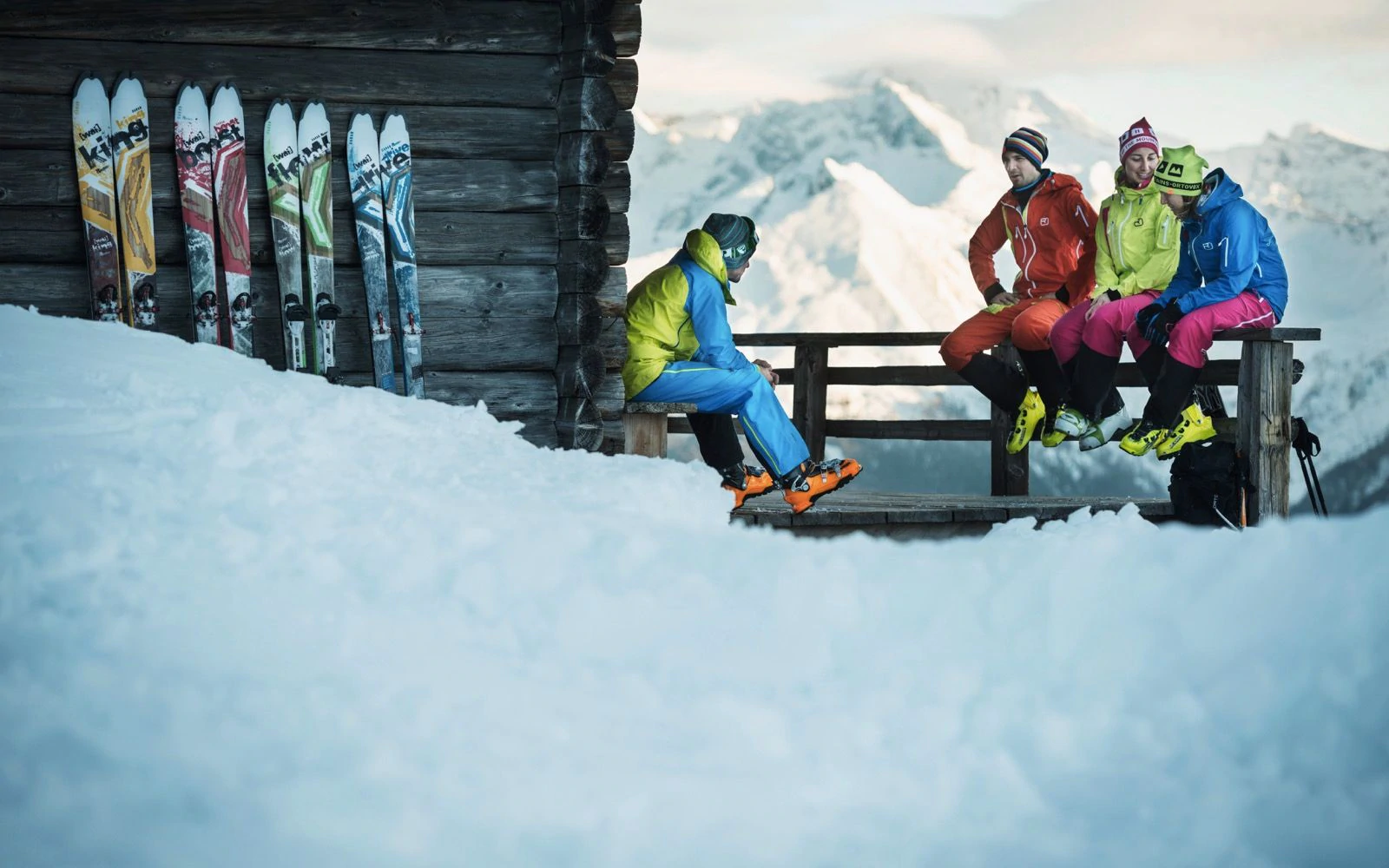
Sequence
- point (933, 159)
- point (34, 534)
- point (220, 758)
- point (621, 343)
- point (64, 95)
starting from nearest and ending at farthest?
point (220, 758)
point (34, 534)
point (64, 95)
point (621, 343)
point (933, 159)

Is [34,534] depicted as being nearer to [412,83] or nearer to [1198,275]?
[412,83]

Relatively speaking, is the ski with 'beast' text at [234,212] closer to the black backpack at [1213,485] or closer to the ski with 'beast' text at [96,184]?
the ski with 'beast' text at [96,184]

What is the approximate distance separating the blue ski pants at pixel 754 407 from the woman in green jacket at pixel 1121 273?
1.40 m

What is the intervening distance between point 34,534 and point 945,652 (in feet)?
7.68

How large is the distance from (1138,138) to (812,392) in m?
3.08

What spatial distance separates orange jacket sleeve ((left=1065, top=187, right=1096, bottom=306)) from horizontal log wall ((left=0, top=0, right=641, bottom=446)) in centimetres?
213

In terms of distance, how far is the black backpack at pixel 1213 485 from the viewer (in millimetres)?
5387

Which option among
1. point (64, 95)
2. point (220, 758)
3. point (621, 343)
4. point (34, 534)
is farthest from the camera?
point (621, 343)

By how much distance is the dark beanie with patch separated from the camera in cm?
534

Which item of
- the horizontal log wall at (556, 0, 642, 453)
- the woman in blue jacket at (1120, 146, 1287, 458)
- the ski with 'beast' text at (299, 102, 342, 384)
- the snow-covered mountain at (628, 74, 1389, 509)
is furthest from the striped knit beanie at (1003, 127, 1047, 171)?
the snow-covered mountain at (628, 74, 1389, 509)

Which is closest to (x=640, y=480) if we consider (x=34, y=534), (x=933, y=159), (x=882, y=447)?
(x=34, y=534)

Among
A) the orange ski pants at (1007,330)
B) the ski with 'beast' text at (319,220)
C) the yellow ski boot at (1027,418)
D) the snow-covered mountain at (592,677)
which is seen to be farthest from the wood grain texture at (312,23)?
the yellow ski boot at (1027,418)

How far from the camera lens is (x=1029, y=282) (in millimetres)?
6020

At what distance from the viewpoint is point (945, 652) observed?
3.17 meters
